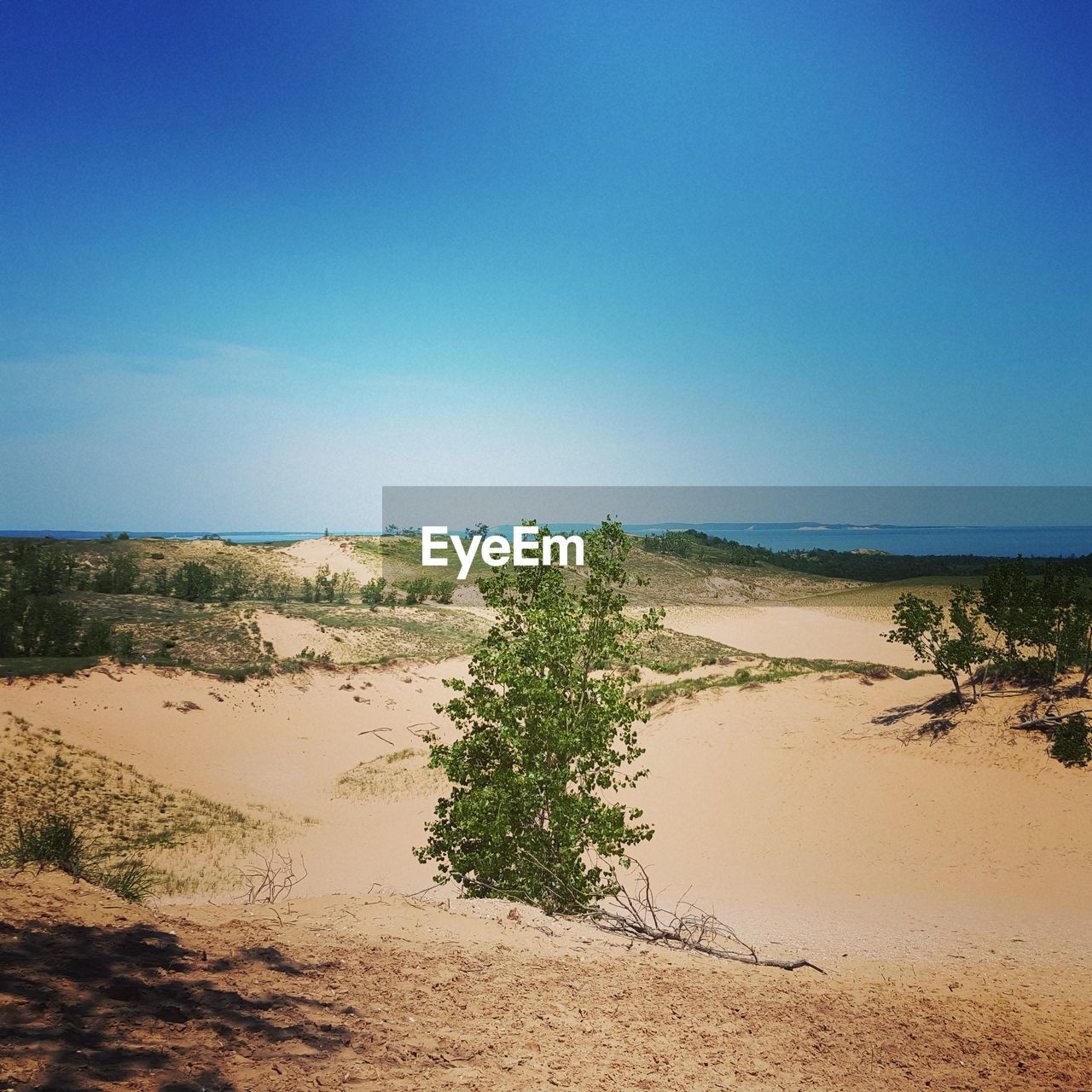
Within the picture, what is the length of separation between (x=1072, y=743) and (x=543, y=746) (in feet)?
38.5

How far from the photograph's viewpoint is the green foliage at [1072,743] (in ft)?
43.8

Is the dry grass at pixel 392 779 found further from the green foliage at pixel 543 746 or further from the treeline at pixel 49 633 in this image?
the treeline at pixel 49 633

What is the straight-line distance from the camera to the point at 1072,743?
44.2 feet

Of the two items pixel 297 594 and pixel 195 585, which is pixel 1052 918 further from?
pixel 297 594

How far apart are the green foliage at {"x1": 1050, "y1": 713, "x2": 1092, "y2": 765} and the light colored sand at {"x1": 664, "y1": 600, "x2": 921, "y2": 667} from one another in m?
22.3

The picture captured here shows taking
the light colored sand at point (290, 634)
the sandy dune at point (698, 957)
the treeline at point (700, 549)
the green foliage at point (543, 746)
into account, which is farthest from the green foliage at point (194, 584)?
the treeline at point (700, 549)

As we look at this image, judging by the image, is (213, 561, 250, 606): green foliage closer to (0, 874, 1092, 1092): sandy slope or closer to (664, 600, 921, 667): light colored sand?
(664, 600, 921, 667): light colored sand

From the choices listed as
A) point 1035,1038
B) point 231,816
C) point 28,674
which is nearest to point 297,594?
point 28,674

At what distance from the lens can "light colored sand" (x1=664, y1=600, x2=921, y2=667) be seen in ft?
128

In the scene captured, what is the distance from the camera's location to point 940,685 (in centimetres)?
1852

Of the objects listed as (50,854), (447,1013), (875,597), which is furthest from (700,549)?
(447,1013)

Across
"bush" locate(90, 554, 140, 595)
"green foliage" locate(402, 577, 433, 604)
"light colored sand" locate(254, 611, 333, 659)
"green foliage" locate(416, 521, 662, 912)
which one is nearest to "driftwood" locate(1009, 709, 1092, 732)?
"green foliage" locate(416, 521, 662, 912)

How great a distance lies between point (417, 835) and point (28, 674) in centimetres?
1423

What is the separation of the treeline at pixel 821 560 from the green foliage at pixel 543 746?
57.9m
